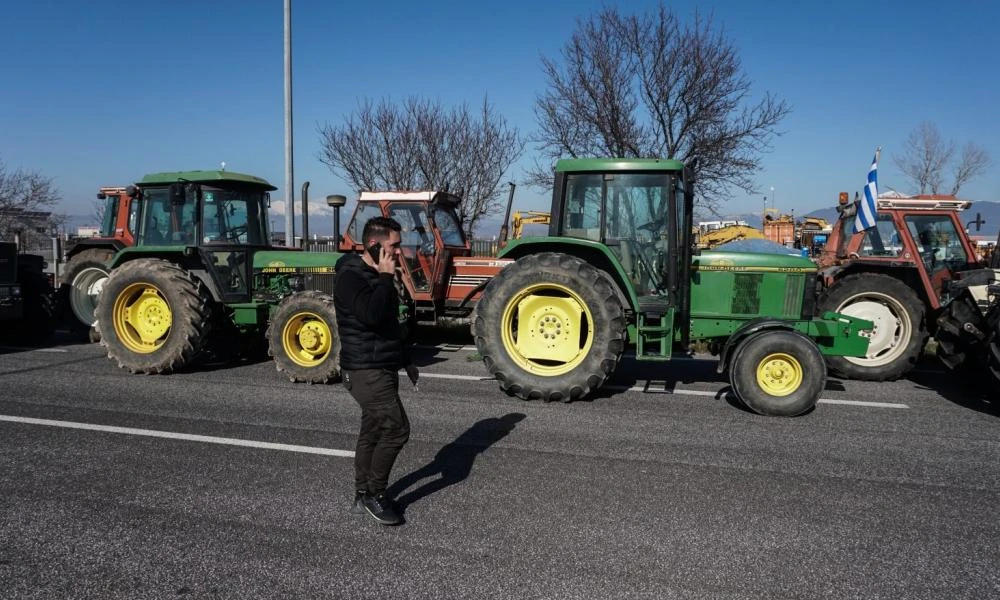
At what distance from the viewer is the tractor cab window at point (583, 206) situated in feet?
23.1

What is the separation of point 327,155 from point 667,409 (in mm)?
16840

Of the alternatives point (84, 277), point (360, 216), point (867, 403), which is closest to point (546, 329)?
point (867, 403)

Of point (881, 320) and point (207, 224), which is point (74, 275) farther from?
point (881, 320)

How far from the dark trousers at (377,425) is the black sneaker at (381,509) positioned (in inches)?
1.6

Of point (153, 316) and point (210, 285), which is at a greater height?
point (210, 285)

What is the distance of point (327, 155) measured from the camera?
68.7 ft

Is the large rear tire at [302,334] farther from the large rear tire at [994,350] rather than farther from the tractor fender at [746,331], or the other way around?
the large rear tire at [994,350]

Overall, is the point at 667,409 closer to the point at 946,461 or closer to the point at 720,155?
the point at 946,461

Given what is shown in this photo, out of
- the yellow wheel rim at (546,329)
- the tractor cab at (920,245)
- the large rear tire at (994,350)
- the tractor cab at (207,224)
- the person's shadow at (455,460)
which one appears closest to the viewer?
the person's shadow at (455,460)

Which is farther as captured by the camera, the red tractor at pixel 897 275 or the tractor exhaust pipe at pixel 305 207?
the tractor exhaust pipe at pixel 305 207

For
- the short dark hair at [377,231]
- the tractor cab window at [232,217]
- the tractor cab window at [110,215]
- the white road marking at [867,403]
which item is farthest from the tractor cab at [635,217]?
the tractor cab window at [110,215]

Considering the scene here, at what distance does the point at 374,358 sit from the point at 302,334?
426 cm

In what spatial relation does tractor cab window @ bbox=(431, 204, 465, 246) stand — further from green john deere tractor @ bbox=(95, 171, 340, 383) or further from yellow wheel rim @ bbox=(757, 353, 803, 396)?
yellow wheel rim @ bbox=(757, 353, 803, 396)

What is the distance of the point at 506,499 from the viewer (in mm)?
4250
